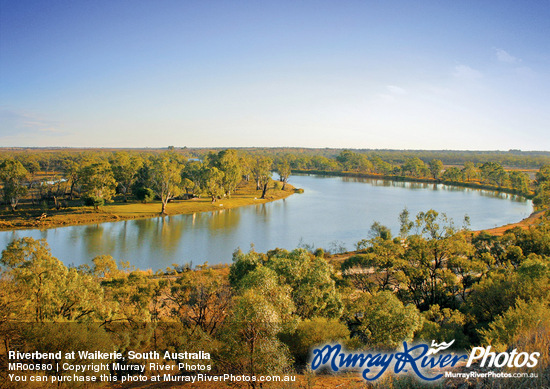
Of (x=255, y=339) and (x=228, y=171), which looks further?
(x=228, y=171)

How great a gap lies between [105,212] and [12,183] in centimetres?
1170

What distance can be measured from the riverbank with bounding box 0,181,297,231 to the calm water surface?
1.58 metres

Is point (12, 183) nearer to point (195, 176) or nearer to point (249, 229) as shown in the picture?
point (195, 176)

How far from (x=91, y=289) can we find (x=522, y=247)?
25.9m

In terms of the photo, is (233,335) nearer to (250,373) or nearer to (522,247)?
(250,373)

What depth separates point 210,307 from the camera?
44.9 feet

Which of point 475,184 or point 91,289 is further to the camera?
point 475,184

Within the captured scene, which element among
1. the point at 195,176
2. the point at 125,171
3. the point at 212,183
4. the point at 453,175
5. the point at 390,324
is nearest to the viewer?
the point at 390,324

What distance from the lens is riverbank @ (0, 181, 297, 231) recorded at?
1444 inches

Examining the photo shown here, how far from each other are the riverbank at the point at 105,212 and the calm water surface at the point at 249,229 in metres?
1.58

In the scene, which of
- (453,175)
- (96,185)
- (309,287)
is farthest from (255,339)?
(453,175)

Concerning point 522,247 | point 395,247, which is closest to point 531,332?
point 395,247

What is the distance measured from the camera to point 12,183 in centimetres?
4188

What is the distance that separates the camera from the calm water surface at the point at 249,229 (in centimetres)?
2927
